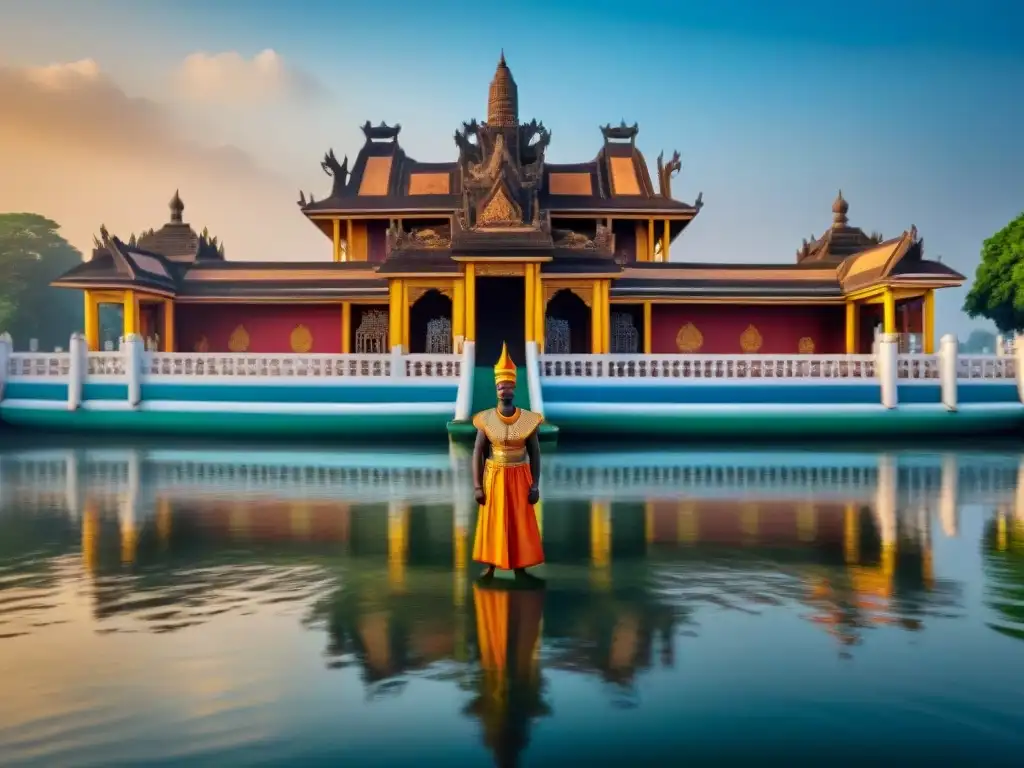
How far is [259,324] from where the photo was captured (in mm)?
27109

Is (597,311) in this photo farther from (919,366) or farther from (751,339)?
(919,366)

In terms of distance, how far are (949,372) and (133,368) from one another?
18743mm

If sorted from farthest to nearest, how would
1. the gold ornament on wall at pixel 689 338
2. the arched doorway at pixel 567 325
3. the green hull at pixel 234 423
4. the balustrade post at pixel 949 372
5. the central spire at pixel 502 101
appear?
1. the central spire at pixel 502 101
2. the arched doorway at pixel 567 325
3. the gold ornament on wall at pixel 689 338
4. the balustrade post at pixel 949 372
5. the green hull at pixel 234 423

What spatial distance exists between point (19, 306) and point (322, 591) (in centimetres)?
5954

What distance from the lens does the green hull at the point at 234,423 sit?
19.7m

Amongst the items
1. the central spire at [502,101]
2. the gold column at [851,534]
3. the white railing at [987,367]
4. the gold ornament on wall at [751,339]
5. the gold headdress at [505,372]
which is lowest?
the gold column at [851,534]

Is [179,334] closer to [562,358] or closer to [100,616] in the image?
[562,358]

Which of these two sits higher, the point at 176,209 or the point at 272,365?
the point at 176,209

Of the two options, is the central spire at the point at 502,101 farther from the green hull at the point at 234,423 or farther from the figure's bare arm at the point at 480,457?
the figure's bare arm at the point at 480,457

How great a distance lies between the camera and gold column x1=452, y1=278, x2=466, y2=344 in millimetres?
23288

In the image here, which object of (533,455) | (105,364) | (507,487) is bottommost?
(507,487)

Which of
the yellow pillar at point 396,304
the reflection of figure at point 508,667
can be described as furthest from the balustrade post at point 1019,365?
the reflection of figure at point 508,667

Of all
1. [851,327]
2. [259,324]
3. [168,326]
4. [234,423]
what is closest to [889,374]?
[851,327]

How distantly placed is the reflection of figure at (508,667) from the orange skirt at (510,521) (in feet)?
0.92
